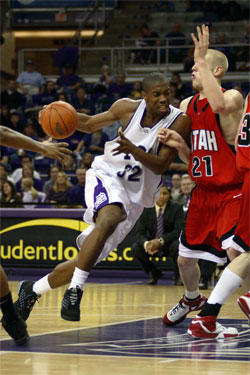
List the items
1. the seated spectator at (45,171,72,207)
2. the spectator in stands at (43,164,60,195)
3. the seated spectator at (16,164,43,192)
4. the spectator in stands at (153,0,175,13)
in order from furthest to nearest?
the spectator in stands at (153,0,175,13) < the seated spectator at (16,164,43,192) < the spectator in stands at (43,164,60,195) < the seated spectator at (45,171,72,207)

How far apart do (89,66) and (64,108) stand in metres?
14.4

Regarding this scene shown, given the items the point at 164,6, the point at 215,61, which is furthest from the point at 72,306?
the point at 164,6

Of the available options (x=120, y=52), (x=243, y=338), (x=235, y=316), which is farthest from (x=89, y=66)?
(x=243, y=338)

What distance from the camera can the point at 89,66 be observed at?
65.3ft

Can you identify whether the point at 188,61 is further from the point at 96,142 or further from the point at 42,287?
the point at 42,287

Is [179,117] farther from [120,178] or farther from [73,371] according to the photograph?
[73,371]

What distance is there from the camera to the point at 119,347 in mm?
4812

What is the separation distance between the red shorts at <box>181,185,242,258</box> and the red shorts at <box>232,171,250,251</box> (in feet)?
1.21

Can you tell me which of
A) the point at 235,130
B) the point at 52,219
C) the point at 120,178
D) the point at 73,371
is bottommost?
the point at 52,219

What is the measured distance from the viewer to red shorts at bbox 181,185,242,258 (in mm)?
5406

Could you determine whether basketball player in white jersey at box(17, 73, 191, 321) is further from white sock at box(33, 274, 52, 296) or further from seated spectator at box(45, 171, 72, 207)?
seated spectator at box(45, 171, 72, 207)

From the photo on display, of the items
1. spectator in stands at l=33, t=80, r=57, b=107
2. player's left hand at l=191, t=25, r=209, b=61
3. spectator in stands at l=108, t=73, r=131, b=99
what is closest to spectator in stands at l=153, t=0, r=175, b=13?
spectator in stands at l=108, t=73, r=131, b=99

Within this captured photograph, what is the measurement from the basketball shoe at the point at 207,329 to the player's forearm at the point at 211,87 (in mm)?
1438

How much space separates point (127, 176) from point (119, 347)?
56.5 inches
